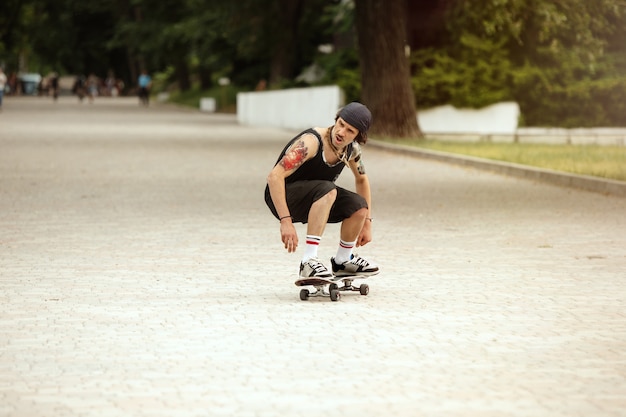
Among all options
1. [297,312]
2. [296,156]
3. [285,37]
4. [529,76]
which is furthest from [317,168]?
[285,37]

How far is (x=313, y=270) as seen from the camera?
9.16m

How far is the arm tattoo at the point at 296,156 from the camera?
30.0 ft

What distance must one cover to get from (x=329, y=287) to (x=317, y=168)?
788mm

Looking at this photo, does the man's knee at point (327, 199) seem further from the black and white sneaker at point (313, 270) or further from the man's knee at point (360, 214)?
the black and white sneaker at point (313, 270)

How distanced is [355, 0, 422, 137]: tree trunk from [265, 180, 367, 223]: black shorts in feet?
81.6

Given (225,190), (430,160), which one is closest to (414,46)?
(430,160)

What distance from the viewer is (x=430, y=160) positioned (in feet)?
88.0

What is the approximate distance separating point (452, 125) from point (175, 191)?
65.7 ft

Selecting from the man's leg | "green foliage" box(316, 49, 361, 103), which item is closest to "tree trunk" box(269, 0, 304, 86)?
"green foliage" box(316, 49, 361, 103)

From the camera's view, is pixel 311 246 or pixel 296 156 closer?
pixel 296 156

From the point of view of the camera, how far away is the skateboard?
9.19 meters

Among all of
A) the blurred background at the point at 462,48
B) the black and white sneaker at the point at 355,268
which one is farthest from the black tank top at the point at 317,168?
the blurred background at the point at 462,48

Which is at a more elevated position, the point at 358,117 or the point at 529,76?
the point at 358,117

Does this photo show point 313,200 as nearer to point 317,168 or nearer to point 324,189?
point 324,189
